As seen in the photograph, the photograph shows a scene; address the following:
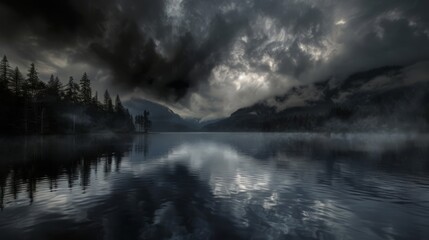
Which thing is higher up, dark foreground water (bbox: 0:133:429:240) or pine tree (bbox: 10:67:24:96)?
pine tree (bbox: 10:67:24:96)

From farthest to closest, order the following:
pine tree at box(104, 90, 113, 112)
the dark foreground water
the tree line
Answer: pine tree at box(104, 90, 113, 112)
the tree line
the dark foreground water

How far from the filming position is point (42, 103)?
10088 cm

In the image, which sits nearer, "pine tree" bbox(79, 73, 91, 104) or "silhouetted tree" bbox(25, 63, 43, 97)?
"silhouetted tree" bbox(25, 63, 43, 97)

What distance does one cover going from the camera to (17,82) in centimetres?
9325

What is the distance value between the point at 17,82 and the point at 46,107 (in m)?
14.1

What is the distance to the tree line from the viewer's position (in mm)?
83250

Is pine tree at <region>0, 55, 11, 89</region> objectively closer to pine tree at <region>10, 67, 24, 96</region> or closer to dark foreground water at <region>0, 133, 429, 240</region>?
pine tree at <region>10, 67, 24, 96</region>

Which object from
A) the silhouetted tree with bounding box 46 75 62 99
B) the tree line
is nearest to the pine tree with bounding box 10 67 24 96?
the tree line

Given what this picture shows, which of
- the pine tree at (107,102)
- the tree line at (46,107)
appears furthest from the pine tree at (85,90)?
the pine tree at (107,102)

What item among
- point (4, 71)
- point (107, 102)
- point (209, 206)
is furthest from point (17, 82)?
point (209, 206)

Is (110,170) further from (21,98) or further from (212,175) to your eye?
(21,98)

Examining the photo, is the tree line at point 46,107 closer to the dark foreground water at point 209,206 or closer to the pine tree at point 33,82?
the pine tree at point 33,82

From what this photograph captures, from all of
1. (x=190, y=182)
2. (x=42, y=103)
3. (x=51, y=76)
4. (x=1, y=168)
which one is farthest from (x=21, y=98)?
(x=190, y=182)

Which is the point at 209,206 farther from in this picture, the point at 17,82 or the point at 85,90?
the point at 85,90
